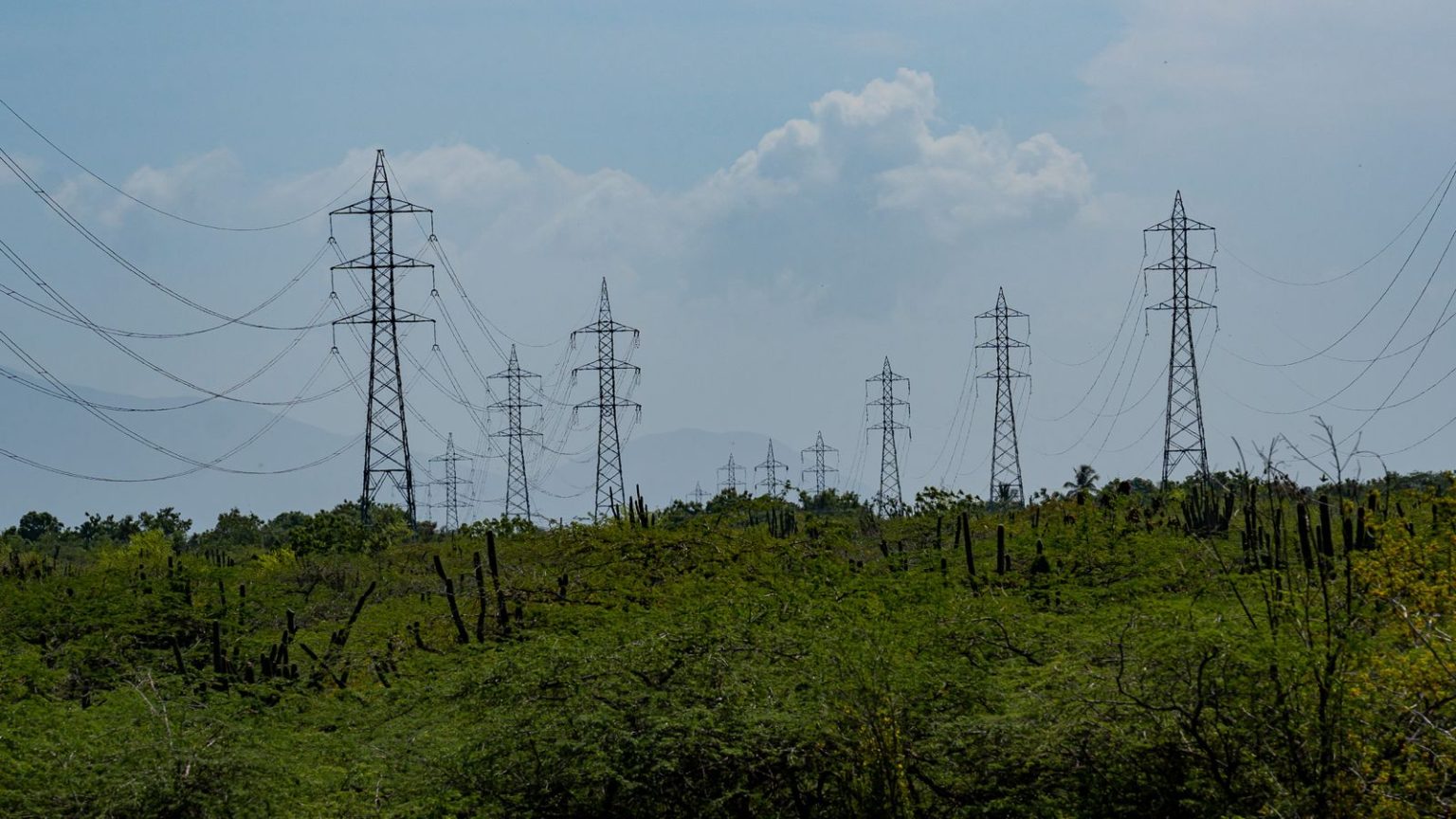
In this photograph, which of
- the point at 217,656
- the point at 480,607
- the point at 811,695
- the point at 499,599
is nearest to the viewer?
the point at 811,695

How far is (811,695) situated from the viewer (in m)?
14.4

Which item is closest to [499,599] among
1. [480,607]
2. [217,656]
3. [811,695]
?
[480,607]

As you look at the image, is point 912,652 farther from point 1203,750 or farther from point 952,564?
point 952,564

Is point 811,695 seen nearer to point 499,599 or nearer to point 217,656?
point 499,599

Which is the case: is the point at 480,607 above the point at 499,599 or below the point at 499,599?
below

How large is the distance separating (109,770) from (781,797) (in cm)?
629

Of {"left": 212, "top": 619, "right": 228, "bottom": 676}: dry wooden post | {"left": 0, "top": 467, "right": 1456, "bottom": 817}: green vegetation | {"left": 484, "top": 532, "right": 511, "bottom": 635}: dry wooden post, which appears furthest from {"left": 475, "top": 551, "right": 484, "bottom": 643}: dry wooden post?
{"left": 212, "top": 619, "right": 228, "bottom": 676}: dry wooden post

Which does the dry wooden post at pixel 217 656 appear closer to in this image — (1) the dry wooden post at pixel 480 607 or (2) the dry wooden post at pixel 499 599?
(1) the dry wooden post at pixel 480 607

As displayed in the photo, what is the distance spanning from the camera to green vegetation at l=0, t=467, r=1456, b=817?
1155 centimetres

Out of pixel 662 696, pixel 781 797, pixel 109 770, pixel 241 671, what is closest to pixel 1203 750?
pixel 781 797

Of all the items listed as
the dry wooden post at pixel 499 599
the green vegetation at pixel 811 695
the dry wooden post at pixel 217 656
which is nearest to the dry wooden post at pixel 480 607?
the green vegetation at pixel 811 695

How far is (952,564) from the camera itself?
24547mm

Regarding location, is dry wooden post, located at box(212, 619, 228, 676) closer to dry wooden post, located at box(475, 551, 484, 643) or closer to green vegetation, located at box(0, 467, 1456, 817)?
green vegetation, located at box(0, 467, 1456, 817)

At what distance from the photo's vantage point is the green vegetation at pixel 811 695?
37.9 ft
